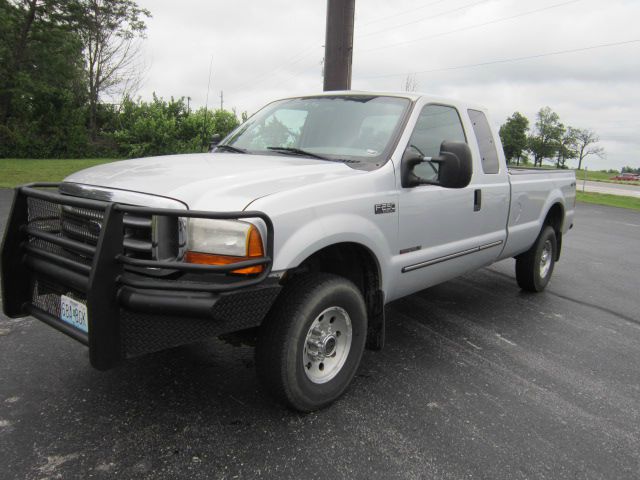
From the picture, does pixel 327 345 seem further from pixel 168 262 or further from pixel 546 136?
pixel 546 136

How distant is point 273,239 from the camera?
95.7 inches

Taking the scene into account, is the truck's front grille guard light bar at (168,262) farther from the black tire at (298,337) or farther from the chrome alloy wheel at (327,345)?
the chrome alloy wheel at (327,345)

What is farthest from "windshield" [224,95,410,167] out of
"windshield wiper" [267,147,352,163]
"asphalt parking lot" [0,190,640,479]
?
"asphalt parking lot" [0,190,640,479]

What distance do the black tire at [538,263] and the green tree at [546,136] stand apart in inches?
3296

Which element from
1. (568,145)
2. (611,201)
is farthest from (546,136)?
(611,201)

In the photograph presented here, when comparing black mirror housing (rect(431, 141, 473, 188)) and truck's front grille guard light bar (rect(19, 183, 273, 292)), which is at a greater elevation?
black mirror housing (rect(431, 141, 473, 188))

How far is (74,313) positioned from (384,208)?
5.91ft

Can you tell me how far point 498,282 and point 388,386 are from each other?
3.33m

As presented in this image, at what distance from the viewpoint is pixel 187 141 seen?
21406 millimetres

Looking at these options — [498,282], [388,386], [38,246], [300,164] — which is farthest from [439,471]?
[498,282]

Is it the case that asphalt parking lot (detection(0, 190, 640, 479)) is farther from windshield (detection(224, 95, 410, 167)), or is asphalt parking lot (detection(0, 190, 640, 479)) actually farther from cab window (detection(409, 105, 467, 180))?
windshield (detection(224, 95, 410, 167))

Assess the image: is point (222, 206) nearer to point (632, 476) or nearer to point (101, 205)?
point (101, 205)

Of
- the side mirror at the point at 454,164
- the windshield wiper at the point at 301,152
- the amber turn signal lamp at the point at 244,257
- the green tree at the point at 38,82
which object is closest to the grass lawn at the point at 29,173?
the green tree at the point at 38,82

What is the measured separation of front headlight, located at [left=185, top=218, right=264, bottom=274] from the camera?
240 centimetres
